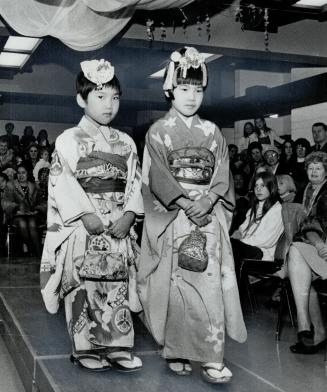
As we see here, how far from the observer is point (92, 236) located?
8.07 feet

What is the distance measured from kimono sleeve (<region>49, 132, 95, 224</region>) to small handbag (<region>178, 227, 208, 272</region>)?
0.41 metres

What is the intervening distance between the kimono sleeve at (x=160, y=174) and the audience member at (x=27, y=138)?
5070mm

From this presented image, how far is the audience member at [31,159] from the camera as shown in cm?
719

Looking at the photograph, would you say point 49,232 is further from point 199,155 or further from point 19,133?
point 19,133

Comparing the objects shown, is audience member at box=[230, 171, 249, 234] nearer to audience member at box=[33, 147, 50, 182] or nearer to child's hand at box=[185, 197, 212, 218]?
audience member at box=[33, 147, 50, 182]

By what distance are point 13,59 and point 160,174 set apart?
5.45 m

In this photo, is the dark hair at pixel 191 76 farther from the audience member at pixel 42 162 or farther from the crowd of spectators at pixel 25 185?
the audience member at pixel 42 162

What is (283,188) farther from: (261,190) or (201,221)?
(201,221)

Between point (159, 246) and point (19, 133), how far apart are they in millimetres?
5332

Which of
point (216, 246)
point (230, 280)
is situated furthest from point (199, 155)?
point (230, 280)

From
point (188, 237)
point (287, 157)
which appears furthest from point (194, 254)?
point (287, 157)

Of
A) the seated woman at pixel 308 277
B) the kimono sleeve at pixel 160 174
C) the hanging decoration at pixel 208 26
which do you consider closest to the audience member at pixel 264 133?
the hanging decoration at pixel 208 26

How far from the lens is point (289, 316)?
145 inches

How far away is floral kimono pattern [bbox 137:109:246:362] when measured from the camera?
2359mm
